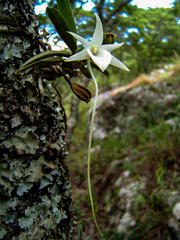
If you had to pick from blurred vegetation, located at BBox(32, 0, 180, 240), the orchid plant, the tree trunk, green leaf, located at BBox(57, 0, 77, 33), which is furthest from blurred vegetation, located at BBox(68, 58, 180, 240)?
green leaf, located at BBox(57, 0, 77, 33)

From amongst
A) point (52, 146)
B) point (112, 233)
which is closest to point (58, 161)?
point (52, 146)

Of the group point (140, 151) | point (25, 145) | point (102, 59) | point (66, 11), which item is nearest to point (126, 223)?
point (140, 151)

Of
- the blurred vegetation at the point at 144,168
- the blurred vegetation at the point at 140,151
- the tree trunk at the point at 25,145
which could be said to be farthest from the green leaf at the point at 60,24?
the blurred vegetation at the point at 144,168

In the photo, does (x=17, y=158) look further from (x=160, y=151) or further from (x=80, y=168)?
(x=80, y=168)

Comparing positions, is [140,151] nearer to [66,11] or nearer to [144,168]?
[144,168]

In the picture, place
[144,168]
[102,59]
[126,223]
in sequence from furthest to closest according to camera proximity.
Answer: [144,168] → [126,223] → [102,59]

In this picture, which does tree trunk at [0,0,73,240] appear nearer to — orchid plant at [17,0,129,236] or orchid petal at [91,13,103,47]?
orchid plant at [17,0,129,236]

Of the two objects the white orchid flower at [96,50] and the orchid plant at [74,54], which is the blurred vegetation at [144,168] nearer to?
the orchid plant at [74,54]

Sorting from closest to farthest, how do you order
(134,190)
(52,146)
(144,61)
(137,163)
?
(52,146) < (134,190) < (137,163) < (144,61)
